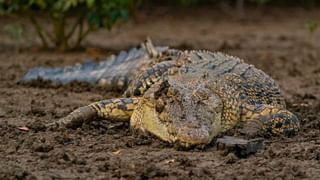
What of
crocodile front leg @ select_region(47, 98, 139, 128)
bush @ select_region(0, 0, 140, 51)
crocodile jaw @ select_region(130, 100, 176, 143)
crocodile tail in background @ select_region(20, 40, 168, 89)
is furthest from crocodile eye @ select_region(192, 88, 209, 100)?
bush @ select_region(0, 0, 140, 51)

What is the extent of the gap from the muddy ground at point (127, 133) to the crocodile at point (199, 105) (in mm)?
107

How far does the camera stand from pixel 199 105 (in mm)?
Answer: 5383

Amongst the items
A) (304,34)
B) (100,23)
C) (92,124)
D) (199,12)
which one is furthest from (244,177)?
(199,12)

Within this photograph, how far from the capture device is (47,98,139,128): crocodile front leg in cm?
616

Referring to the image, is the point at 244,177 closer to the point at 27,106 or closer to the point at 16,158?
the point at 16,158

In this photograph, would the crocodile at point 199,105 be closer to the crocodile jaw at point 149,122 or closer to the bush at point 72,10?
the crocodile jaw at point 149,122

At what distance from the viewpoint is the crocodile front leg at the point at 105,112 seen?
20.2 ft

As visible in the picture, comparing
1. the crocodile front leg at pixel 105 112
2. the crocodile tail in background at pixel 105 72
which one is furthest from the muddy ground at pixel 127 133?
the crocodile tail in background at pixel 105 72

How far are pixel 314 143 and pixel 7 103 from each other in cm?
294

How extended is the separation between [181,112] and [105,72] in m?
3.32

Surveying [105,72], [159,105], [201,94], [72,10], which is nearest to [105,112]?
[159,105]

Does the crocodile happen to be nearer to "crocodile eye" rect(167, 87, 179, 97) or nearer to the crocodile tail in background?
"crocodile eye" rect(167, 87, 179, 97)

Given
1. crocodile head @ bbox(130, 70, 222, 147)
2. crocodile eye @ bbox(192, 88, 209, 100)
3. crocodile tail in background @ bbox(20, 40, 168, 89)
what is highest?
crocodile eye @ bbox(192, 88, 209, 100)

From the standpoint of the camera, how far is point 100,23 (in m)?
11.1
